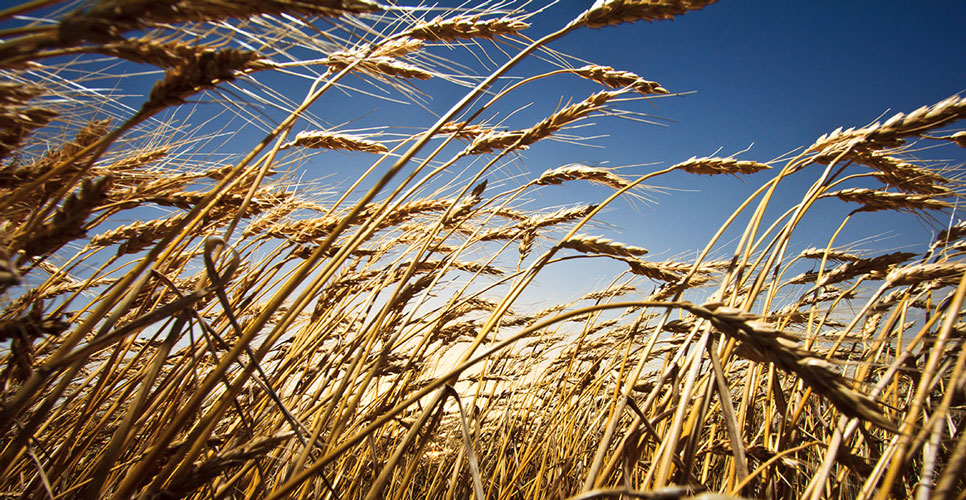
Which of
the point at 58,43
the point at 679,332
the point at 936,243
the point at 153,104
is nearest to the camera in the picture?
the point at 58,43

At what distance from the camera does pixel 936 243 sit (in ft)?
5.02

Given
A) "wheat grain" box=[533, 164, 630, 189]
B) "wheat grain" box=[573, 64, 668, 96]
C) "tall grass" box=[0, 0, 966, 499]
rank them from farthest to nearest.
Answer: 1. "wheat grain" box=[533, 164, 630, 189]
2. "wheat grain" box=[573, 64, 668, 96]
3. "tall grass" box=[0, 0, 966, 499]

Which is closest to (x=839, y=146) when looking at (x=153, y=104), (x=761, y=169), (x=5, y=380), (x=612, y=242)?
(x=761, y=169)

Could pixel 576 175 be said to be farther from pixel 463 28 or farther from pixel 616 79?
pixel 463 28

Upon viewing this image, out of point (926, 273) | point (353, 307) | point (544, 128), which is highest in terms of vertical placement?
point (544, 128)

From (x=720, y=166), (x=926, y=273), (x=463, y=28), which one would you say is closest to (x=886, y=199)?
(x=926, y=273)

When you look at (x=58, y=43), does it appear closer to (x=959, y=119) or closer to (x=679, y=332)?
(x=959, y=119)

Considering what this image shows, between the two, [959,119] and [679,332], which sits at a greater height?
[959,119]

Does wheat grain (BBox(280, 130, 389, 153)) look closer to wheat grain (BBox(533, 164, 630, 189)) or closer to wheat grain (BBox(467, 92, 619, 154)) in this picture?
wheat grain (BBox(467, 92, 619, 154))

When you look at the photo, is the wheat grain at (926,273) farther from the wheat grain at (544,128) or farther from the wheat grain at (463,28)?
the wheat grain at (463,28)

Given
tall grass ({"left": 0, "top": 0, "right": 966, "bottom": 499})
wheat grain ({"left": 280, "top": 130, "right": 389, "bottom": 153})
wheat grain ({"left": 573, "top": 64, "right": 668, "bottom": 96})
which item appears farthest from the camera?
wheat grain ({"left": 280, "top": 130, "right": 389, "bottom": 153})

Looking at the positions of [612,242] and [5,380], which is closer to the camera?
[5,380]

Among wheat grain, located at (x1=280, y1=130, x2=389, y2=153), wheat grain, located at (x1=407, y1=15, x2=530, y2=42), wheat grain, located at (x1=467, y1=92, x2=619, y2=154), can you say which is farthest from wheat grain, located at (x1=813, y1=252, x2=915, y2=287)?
wheat grain, located at (x1=280, y1=130, x2=389, y2=153)

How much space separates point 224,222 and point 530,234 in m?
1.22
